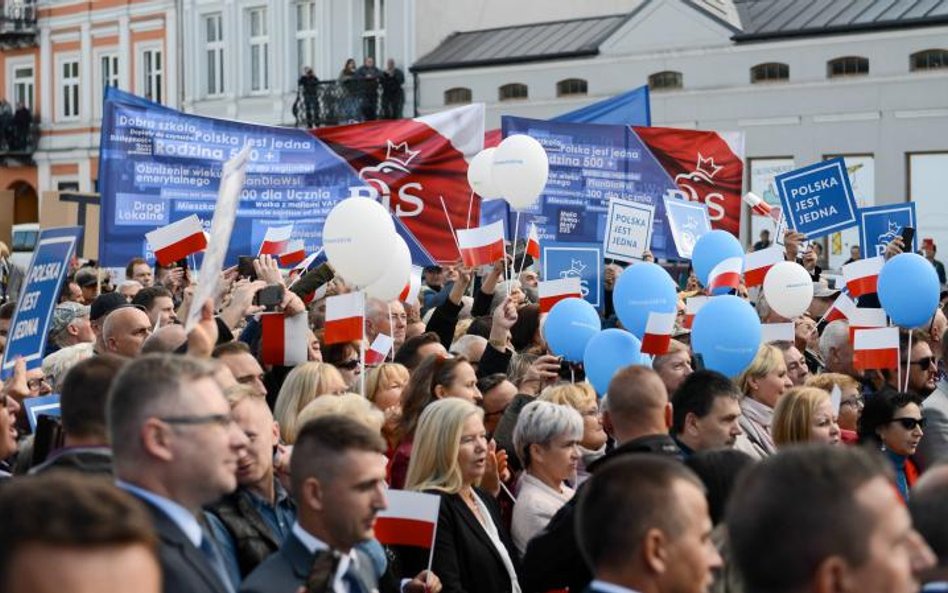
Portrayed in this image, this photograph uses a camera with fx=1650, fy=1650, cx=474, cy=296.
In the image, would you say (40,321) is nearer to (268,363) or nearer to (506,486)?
(268,363)

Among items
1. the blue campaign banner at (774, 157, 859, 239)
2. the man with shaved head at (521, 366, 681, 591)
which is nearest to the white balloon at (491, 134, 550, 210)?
the blue campaign banner at (774, 157, 859, 239)

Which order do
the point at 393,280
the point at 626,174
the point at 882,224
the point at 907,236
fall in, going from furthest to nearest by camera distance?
the point at 626,174 → the point at 882,224 → the point at 907,236 → the point at 393,280

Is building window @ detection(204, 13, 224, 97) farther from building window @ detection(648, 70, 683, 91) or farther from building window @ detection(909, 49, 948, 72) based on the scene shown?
building window @ detection(909, 49, 948, 72)

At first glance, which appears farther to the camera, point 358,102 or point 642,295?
point 358,102

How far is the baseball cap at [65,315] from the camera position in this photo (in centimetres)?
1066

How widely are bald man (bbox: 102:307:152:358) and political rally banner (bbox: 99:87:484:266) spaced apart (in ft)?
16.2

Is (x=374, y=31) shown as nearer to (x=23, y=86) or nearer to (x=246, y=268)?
(x=23, y=86)

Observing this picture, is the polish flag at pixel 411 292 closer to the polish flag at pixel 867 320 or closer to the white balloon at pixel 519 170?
the white balloon at pixel 519 170

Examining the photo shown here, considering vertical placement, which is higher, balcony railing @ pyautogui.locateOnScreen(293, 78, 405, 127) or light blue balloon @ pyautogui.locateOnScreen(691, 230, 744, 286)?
balcony railing @ pyautogui.locateOnScreen(293, 78, 405, 127)

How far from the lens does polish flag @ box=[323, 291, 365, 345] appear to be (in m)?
8.47

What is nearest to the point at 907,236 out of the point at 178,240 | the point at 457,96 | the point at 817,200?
the point at 817,200

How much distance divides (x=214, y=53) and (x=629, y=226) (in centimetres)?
2964

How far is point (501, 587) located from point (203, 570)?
8.19 feet

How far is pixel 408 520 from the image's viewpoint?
616 cm
